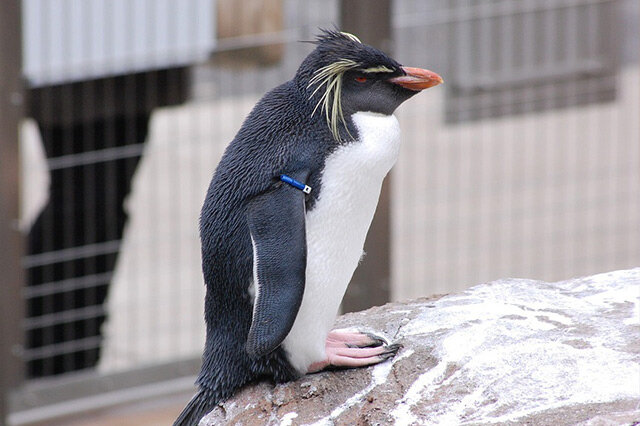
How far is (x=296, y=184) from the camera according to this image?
1.12 m

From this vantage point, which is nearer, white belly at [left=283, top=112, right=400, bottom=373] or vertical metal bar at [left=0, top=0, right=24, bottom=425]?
white belly at [left=283, top=112, right=400, bottom=373]

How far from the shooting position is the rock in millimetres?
1095

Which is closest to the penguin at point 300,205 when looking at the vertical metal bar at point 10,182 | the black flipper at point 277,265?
the black flipper at point 277,265

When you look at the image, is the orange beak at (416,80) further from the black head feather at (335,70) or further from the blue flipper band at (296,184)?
the blue flipper band at (296,184)

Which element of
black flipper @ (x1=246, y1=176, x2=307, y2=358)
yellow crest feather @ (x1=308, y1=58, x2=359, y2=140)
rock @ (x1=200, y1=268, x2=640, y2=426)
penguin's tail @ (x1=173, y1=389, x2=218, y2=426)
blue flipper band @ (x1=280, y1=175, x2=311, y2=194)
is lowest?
penguin's tail @ (x1=173, y1=389, x2=218, y2=426)

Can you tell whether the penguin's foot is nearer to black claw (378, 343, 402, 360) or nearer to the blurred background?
black claw (378, 343, 402, 360)

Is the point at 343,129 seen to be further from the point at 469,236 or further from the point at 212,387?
the point at 469,236

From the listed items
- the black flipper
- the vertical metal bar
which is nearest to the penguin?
the black flipper

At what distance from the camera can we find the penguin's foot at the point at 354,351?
122cm

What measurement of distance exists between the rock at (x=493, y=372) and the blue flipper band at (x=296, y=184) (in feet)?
0.76

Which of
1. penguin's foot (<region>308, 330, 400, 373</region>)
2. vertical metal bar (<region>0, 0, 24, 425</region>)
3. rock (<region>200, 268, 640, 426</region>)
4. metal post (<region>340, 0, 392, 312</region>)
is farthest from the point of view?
metal post (<region>340, 0, 392, 312</region>)

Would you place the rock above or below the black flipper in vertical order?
below

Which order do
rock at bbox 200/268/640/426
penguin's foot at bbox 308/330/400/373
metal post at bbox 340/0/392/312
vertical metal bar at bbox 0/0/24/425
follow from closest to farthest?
rock at bbox 200/268/640/426 → penguin's foot at bbox 308/330/400/373 → vertical metal bar at bbox 0/0/24/425 → metal post at bbox 340/0/392/312

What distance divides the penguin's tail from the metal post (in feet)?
3.75
